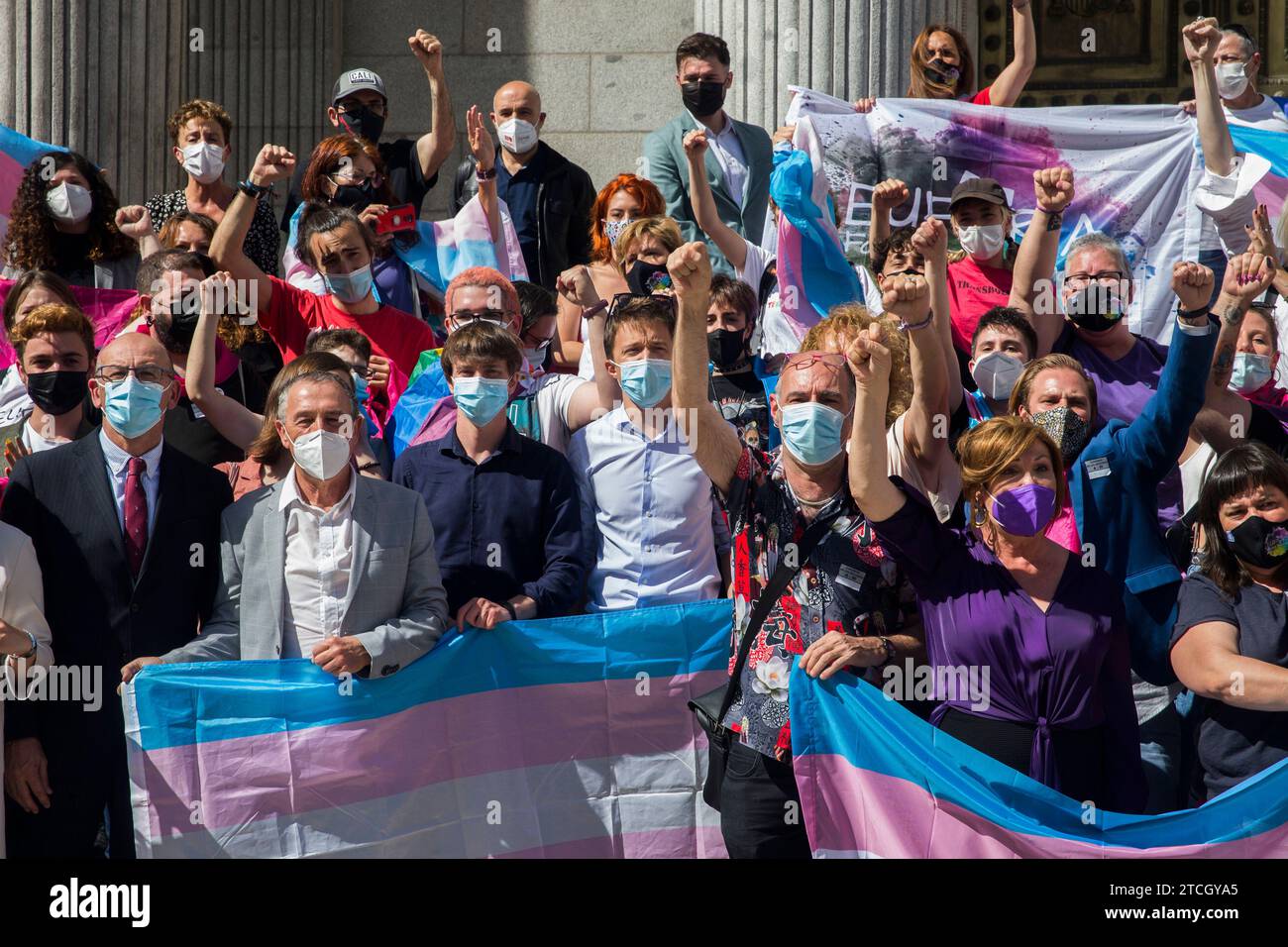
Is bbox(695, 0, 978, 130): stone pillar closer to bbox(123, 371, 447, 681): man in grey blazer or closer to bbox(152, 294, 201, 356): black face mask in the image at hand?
bbox(152, 294, 201, 356): black face mask

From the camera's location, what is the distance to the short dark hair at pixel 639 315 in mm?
6211

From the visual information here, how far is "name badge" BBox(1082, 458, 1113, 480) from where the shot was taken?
235 inches

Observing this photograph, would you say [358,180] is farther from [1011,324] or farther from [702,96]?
[1011,324]

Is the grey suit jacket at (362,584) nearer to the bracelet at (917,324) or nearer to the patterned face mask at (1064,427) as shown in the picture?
the bracelet at (917,324)

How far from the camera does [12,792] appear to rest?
5660 mm

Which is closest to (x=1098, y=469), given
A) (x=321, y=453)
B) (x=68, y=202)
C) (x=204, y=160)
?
(x=321, y=453)

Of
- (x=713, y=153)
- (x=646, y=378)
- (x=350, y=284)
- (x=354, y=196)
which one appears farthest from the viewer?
(x=713, y=153)

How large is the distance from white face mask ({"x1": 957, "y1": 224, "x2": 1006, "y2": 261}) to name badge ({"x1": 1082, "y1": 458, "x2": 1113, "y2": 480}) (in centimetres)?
173

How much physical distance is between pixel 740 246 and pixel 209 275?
2480mm

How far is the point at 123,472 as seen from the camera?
5988 mm

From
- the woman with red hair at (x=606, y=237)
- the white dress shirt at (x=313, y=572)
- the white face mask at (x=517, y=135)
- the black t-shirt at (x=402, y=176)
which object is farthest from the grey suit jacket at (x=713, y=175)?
the white dress shirt at (x=313, y=572)

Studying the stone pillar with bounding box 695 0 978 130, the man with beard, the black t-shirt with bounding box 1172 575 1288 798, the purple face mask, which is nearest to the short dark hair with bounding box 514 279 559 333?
the man with beard

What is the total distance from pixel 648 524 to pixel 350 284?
210cm

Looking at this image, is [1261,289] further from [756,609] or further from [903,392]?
[756,609]
